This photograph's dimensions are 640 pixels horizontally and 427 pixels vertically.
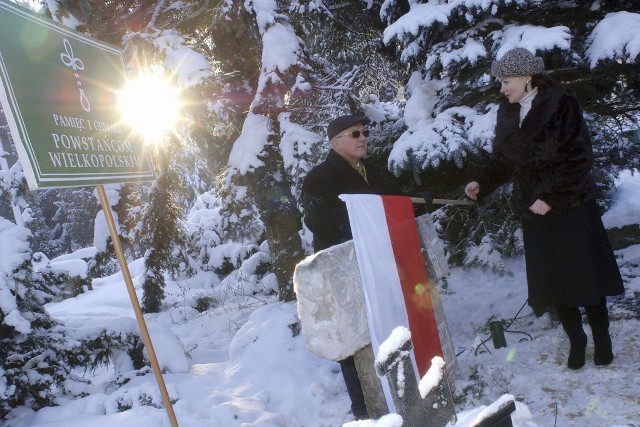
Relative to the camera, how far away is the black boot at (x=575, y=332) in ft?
11.0

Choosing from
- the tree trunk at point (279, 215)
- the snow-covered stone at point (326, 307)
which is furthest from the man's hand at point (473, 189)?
the tree trunk at point (279, 215)

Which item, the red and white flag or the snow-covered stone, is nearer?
the snow-covered stone

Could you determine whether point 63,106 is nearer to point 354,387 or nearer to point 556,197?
Answer: point 354,387

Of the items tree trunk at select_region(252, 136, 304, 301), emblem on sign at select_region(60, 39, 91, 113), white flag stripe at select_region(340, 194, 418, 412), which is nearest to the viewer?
white flag stripe at select_region(340, 194, 418, 412)

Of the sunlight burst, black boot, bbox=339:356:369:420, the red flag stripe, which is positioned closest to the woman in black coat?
the red flag stripe

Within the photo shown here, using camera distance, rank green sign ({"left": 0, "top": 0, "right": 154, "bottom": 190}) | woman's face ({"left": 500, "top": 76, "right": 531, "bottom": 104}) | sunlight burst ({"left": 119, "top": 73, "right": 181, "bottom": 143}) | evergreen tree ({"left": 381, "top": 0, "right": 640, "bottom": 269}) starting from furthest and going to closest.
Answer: sunlight burst ({"left": 119, "top": 73, "right": 181, "bottom": 143})
evergreen tree ({"left": 381, "top": 0, "right": 640, "bottom": 269})
woman's face ({"left": 500, "top": 76, "right": 531, "bottom": 104})
green sign ({"left": 0, "top": 0, "right": 154, "bottom": 190})

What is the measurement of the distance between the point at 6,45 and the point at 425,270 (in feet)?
9.91

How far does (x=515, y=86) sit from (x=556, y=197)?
84 centimetres

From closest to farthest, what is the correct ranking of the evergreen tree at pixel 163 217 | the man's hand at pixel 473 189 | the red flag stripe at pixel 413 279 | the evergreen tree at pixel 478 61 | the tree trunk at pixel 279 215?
the red flag stripe at pixel 413 279
the man's hand at pixel 473 189
the evergreen tree at pixel 478 61
the tree trunk at pixel 279 215
the evergreen tree at pixel 163 217

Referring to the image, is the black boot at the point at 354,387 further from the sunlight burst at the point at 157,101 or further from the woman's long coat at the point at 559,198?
the sunlight burst at the point at 157,101

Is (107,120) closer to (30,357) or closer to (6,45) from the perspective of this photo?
(6,45)

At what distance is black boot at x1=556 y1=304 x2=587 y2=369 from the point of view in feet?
11.0

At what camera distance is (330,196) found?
3.36 metres

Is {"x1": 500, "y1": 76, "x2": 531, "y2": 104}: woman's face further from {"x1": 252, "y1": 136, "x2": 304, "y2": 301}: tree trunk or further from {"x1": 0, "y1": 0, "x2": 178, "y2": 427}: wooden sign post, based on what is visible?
{"x1": 252, "y1": 136, "x2": 304, "y2": 301}: tree trunk
